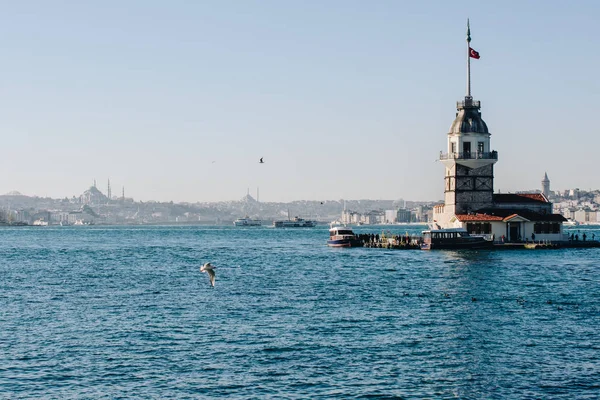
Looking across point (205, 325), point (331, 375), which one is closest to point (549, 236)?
point (205, 325)

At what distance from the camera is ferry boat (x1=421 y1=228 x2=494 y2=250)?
89688 mm

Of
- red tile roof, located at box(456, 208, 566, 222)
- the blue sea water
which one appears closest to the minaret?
red tile roof, located at box(456, 208, 566, 222)

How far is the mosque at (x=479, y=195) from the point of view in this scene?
94.2 m

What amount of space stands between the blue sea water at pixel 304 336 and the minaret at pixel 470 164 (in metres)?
32.0

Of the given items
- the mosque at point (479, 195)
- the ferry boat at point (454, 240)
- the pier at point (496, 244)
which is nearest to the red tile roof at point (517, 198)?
the mosque at point (479, 195)

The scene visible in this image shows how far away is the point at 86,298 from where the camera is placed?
50.3 metres

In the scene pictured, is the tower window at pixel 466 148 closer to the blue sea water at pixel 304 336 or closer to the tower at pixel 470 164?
the tower at pixel 470 164

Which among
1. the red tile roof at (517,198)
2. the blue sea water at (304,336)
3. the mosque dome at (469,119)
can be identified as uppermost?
the mosque dome at (469,119)

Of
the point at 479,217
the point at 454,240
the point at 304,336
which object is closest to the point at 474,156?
the point at 479,217

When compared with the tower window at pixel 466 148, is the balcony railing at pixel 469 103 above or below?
above

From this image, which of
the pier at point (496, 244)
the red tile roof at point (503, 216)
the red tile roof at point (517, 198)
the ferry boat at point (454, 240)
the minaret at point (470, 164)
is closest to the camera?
the ferry boat at point (454, 240)

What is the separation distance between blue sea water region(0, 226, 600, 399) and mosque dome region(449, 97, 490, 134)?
3432 cm

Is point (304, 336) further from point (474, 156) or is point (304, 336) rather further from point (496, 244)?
point (474, 156)

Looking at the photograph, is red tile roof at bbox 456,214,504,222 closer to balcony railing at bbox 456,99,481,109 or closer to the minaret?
the minaret
